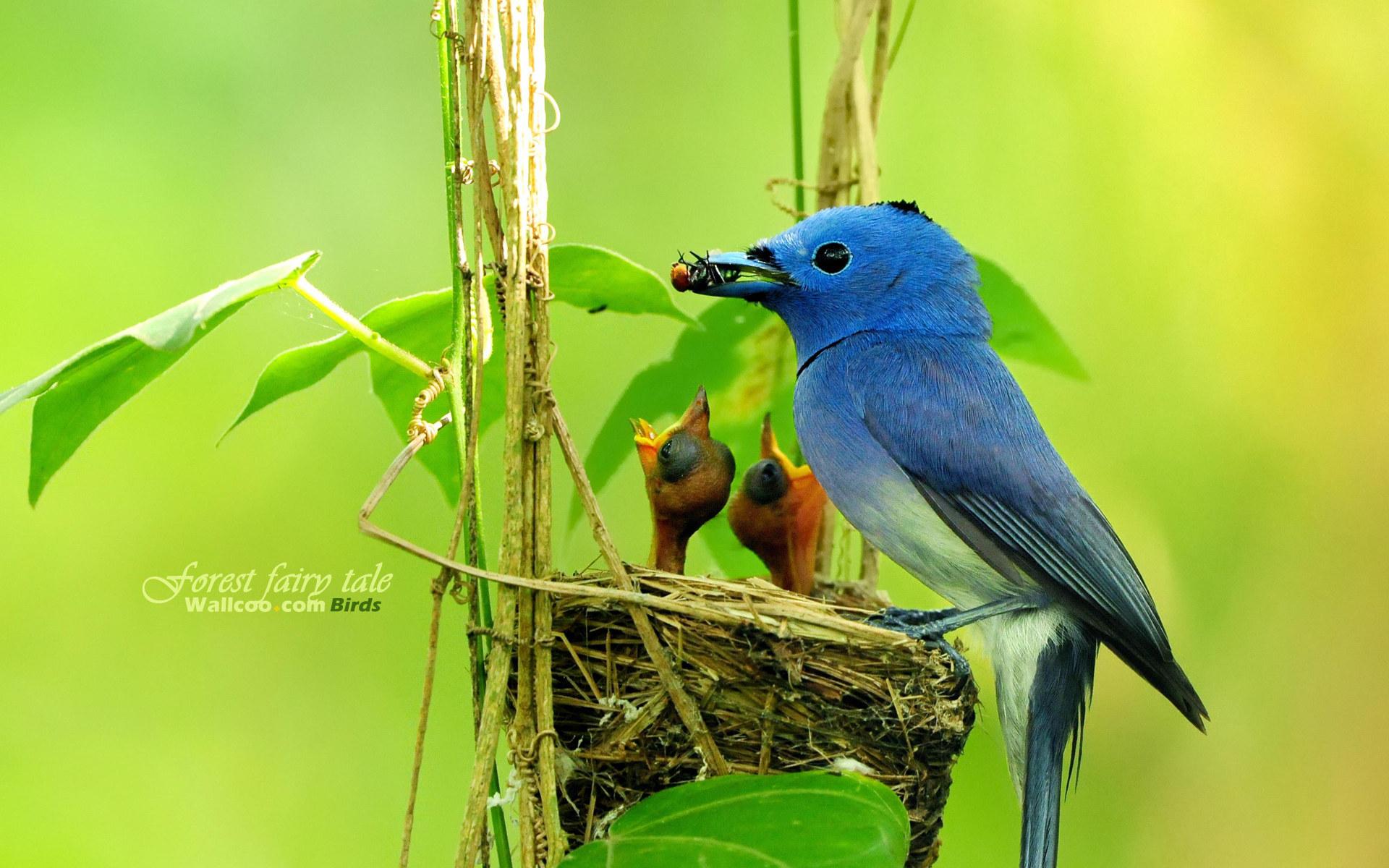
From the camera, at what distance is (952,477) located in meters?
1.48

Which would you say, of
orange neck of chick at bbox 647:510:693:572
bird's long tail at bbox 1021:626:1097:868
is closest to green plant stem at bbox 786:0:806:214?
orange neck of chick at bbox 647:510:693:572

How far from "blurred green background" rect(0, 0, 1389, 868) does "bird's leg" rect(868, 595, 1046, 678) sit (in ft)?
3.59

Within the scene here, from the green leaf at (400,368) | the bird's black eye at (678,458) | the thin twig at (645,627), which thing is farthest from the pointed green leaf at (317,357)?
the bird's black eye at (678,458)

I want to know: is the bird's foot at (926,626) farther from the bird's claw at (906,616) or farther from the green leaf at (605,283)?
the green leaf at (605,283)

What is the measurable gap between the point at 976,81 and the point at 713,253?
55.0 inches

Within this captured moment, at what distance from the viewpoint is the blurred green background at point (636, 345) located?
232cm

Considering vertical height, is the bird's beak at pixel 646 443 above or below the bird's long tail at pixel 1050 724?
above

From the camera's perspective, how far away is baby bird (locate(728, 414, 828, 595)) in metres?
1.71

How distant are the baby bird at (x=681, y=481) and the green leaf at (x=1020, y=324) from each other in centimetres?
48

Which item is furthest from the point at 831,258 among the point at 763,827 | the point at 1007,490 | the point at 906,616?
the point at 763,827

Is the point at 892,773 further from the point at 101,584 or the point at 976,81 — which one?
the point at 976,81

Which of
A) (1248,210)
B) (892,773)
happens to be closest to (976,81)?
(1248,210)

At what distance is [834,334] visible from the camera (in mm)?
1646

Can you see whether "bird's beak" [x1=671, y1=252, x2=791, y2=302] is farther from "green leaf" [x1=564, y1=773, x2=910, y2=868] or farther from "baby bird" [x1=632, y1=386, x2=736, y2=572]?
"green leaf" [x1=564, y1=773, x2=910, y2=868]
